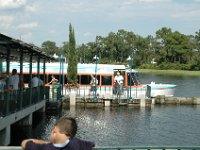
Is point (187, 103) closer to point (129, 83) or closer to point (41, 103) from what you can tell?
point (129, 83)

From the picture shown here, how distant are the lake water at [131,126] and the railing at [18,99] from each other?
4.48 feet

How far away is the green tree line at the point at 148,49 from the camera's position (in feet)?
478

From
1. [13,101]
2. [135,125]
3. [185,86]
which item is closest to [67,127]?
[13,101]

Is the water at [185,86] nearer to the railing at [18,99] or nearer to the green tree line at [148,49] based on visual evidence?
the railing at [18,99]

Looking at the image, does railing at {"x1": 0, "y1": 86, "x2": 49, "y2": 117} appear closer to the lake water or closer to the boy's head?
the lake water

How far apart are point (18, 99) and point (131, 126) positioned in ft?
22.9

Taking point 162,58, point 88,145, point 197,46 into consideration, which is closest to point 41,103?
point 88,145

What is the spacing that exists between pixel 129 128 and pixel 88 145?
17.5 m

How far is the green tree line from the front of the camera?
146 meters

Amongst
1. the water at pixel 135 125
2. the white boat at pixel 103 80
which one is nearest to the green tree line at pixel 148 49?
the white boat at pixel 103 80

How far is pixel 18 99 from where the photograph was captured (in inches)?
718

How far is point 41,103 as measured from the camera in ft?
83.5

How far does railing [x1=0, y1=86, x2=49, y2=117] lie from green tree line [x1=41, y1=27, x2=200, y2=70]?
117 m

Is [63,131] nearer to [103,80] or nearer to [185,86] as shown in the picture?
[103,80]
